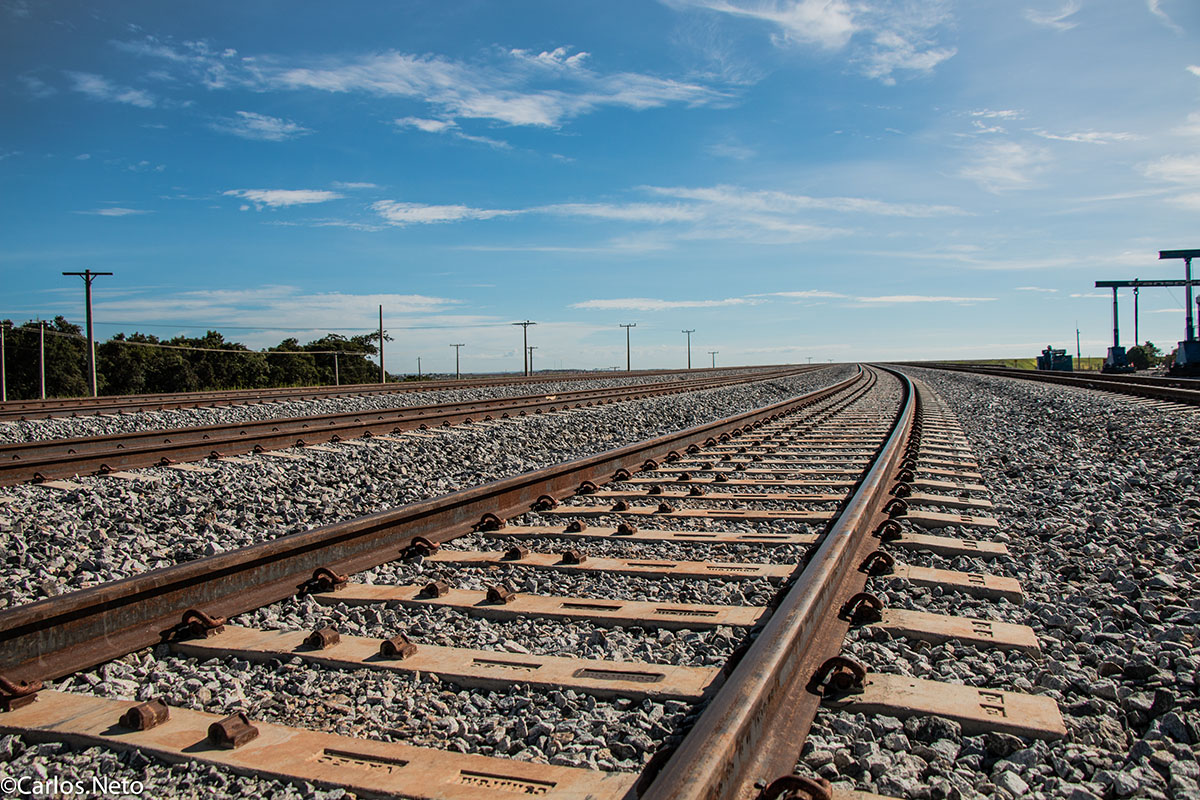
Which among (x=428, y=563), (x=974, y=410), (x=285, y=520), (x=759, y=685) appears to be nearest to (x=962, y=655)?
(x=759, y=685)

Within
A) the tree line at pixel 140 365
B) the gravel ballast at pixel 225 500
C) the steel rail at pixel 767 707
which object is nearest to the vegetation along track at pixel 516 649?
the steel rail at pixel 767 707

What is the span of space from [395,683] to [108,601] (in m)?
1.23

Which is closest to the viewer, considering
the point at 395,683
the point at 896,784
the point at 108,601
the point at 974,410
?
the point at 896,784

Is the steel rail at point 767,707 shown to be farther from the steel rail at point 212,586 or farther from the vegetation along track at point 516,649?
the steel rail at point 212,586

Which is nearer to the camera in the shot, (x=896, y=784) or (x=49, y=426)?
(x=896, y=784)

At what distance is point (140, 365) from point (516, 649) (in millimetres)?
50421

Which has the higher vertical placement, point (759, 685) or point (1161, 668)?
point (759, 685)

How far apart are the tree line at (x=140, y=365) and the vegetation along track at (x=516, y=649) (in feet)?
121

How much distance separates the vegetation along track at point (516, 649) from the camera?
2062mm

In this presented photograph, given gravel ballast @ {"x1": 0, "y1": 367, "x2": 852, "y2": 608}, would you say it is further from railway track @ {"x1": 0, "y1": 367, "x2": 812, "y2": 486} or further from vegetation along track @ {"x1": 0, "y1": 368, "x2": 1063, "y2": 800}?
vegetation along track @ {"x1": 0, "y1": 368, "x2": 1063, "y2": 800}

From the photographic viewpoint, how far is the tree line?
140ft

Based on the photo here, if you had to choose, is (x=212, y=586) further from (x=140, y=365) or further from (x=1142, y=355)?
(x=1142, y=355)

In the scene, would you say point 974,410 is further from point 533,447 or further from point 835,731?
point 835,731

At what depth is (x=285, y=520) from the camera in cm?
578
